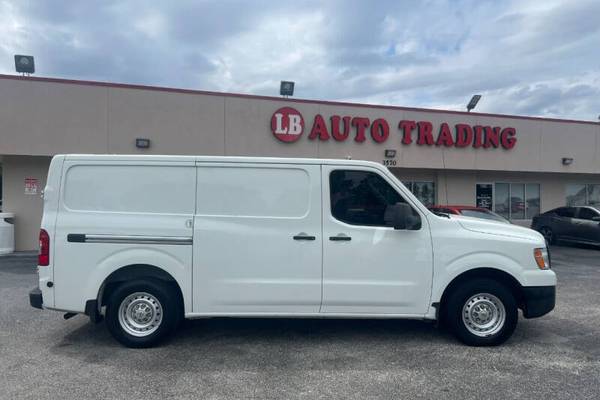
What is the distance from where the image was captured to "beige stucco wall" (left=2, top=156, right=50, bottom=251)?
44.9 feet

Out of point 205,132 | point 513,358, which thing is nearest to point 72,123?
point 205,132

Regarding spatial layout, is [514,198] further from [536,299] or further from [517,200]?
[536,299]

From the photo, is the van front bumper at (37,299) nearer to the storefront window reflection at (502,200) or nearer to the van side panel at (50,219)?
the van side panel at (50,219)

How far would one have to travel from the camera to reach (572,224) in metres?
15.5

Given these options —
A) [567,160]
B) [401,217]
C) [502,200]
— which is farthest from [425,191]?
[401,217]

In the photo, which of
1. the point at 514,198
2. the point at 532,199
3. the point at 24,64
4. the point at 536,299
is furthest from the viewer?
the point at 532,199

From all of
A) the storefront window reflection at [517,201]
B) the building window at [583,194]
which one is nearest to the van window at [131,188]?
the storefront window reflection at [517,201]

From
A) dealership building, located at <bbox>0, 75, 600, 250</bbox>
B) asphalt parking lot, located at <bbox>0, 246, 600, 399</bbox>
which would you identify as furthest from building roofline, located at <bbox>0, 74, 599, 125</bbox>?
asphalt parking lot, located at <bbox>0, 246, 600, 399</bbox>

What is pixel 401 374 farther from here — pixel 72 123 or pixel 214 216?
pixel 72 123

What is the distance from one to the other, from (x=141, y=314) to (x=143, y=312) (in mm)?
32

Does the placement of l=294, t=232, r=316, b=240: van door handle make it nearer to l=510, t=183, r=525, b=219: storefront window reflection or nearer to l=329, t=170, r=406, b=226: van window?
l=329, t=170, r=406, b=226: van window

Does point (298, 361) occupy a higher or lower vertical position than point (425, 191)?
lower

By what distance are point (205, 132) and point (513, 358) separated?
11411 mm

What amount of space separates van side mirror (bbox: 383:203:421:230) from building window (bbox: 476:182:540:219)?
14183mm
